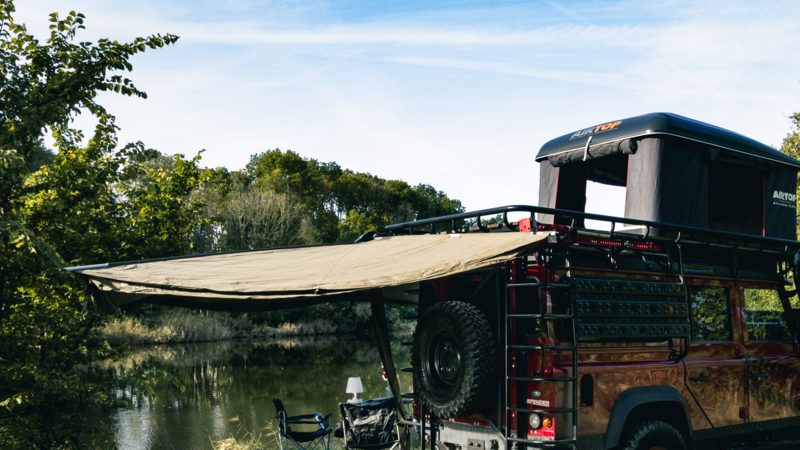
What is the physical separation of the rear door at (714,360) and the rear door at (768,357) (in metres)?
0.21

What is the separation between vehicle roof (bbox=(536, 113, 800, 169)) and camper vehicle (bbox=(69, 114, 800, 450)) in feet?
0.08

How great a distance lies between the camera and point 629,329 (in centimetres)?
484

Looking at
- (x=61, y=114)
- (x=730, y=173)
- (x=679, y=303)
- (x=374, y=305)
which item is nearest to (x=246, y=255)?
(x=374, y=305)

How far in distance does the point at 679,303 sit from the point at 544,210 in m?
1.83

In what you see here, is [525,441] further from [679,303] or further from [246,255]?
[246,255]

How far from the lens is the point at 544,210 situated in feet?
14.2

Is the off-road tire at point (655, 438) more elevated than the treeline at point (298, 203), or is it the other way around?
the treeline at point (298, 203)

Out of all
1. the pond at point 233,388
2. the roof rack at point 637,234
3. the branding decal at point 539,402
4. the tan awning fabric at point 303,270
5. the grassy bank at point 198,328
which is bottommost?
the pond at point 233,388

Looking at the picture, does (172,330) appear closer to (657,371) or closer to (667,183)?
(667,183)

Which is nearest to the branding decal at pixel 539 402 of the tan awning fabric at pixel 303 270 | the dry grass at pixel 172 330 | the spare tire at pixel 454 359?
the spare tire at pixel 454 359

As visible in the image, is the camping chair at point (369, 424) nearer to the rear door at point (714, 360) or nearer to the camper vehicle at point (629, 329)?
the camper vehicle at point (629, 329)

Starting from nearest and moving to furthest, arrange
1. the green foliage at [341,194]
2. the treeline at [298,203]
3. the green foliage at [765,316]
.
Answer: the green foliage at [765,316]
the treeline at [298,203]
the green foliage at [341,194]

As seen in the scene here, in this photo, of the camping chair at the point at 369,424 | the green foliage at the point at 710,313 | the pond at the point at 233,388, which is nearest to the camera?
the green foliage at the point at 710,313

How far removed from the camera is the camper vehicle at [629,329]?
446 centimetres
